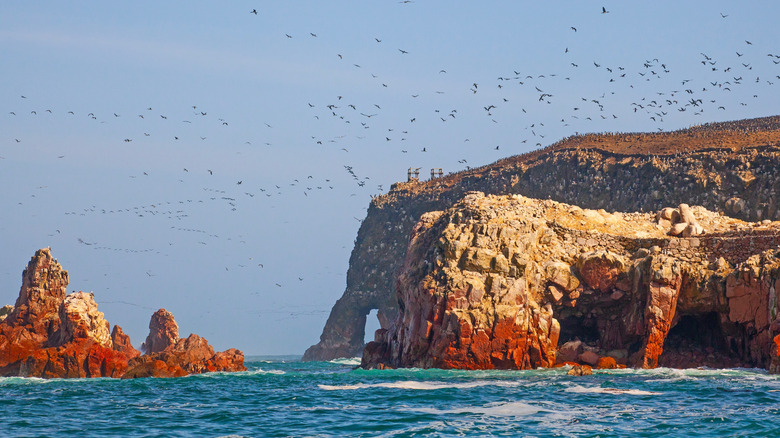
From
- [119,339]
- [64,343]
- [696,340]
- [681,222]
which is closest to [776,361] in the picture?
[696,340]

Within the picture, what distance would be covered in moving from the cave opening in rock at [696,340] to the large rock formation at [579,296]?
0.08m

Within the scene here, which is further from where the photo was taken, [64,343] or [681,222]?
[64,343]

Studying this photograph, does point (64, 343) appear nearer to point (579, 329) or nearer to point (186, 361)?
point (186, 361)

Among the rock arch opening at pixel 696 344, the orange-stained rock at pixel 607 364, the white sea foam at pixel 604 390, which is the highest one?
the rock arch opening at pixel 696 344

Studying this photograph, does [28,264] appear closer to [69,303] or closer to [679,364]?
[69,303]

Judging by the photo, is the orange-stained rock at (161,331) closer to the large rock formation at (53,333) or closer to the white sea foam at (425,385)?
the large rock formation at (53,333)

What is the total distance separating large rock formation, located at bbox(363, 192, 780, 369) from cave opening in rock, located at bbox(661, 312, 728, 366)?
0.08 m

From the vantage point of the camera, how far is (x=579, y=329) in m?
65.7

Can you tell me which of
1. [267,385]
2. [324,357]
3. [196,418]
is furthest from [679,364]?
[324,357]

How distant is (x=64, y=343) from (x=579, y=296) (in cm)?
3880

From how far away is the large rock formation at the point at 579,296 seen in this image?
57.6m

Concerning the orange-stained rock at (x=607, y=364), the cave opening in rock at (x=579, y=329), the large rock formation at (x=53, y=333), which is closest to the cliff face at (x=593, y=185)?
the cave opening in rock at (x=579, y=329)

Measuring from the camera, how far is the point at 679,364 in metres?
59.2

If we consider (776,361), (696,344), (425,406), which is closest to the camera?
(425,406)
